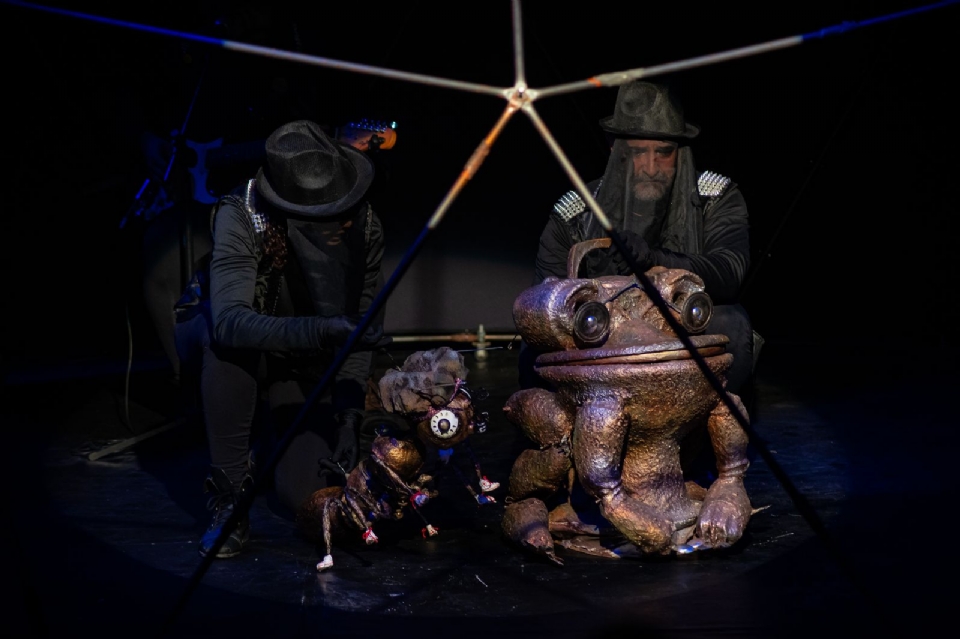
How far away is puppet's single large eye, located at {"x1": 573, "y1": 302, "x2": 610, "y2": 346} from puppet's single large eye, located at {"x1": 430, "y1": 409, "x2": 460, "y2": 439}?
364 mm

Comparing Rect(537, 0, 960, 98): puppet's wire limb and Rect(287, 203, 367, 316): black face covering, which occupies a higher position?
Rect(537, 0, 960, 98): puppet's wire limb

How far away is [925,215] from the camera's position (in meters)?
5.47

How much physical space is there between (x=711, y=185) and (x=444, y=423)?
A: 1.17 metres

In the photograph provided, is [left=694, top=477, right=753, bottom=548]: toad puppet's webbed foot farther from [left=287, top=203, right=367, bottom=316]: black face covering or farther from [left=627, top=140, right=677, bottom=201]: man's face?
[left=287, top=203, right=367, bottom=316]: black face covering

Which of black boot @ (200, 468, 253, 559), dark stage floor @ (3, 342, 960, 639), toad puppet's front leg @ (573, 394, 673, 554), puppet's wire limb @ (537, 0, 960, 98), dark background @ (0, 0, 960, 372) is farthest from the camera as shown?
dark background @ (0, 0, 960, 372)

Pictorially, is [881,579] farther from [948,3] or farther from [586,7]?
[586,7]

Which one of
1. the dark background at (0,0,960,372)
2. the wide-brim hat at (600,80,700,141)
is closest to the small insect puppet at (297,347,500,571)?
the wide-brim hat at (600,80,700,141)

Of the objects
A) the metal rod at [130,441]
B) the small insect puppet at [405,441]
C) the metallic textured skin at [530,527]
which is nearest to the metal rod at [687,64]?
the small insect puppet at [405,441]

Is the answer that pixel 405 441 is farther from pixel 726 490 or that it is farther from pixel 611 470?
pixel 726 490

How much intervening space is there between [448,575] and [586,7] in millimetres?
3743

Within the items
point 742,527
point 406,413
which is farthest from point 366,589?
point 742,527

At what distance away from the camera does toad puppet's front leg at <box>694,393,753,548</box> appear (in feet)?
8.00

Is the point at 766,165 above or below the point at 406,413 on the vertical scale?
above

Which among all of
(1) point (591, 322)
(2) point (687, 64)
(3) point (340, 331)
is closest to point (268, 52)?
(2) point (687, 64)
